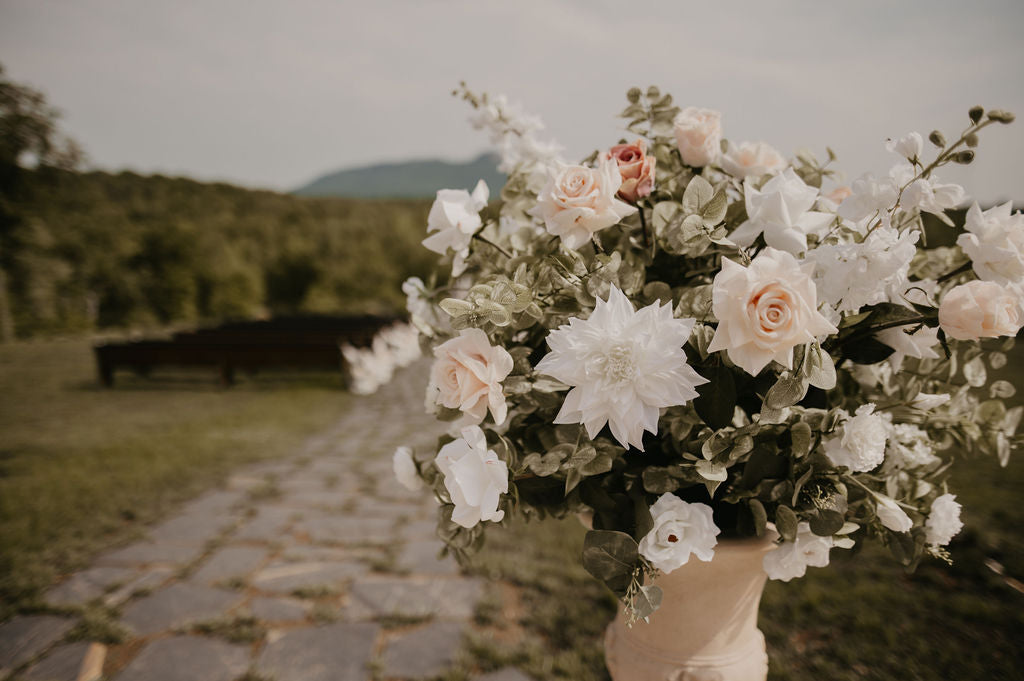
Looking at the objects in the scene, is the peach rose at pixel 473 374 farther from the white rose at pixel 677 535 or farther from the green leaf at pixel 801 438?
the green leaf at pixel 801 438

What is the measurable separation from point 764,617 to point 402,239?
34.4m

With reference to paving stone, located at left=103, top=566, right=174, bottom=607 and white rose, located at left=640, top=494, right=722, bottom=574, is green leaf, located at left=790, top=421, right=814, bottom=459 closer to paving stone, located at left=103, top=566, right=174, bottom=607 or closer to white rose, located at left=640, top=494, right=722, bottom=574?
white rose, located at left=640, top=494, right=722, bottom=574

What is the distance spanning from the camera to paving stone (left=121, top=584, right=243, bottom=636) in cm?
252

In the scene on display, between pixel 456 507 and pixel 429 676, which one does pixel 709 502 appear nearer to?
pixel 456 507

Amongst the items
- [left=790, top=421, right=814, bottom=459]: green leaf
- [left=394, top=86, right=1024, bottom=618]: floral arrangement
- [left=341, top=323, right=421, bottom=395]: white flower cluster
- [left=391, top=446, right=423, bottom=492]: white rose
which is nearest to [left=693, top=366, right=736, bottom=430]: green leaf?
[left=394, top=86, right=1024, bottom=618]: floral arrangement

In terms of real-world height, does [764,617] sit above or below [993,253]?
below

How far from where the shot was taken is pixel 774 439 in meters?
0.97

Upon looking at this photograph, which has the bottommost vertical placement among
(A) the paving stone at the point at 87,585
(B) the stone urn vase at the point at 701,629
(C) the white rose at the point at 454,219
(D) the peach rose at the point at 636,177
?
(A) the paving stone at the point at 87,585

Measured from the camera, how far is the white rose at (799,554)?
95cm

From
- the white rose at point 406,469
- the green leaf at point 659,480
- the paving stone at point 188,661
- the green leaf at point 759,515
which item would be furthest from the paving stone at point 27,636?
the green leaf at point 759,515

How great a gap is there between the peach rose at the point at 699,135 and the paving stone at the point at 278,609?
2.57 metres

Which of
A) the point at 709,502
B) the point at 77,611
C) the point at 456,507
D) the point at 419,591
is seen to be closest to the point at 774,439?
the point at 709,502

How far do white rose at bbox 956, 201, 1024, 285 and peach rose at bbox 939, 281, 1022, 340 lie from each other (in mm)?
88

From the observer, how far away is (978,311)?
0.77m
